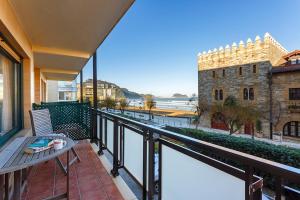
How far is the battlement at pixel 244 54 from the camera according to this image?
47.7 ft

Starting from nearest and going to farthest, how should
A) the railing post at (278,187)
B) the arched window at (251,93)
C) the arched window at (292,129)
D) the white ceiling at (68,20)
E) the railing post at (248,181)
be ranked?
1. the railing post at (278,187)
2. the railing post at (248,181)
3. the white ceiling at (68,20)
4. the arched window at (292,129)
5. the arched window at (251,93)

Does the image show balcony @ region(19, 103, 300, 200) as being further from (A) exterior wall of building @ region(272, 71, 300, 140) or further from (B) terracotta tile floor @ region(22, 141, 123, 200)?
(A) exterior wall of building @ region(272, 71, 300, 140)

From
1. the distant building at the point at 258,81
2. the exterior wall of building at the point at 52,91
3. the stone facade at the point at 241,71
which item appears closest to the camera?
the distant building at the point at 258,81

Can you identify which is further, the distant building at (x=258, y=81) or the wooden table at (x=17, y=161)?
the distant building at (x=258, y=81)

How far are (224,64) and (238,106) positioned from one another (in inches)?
170

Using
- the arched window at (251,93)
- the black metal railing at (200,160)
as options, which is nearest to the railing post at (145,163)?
the black metal railing at (200,160)

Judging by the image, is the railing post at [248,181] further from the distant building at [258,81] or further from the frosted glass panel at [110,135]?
the distant building at [258,81]

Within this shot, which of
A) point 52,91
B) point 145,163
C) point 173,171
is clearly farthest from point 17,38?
point 52,91

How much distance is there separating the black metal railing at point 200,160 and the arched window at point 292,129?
49.6ft

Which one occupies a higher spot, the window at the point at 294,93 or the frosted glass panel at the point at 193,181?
the window at the point at 294,93

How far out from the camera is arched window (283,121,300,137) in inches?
507

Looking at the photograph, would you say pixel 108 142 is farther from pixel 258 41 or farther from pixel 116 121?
pixel 258 41

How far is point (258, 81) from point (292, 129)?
4177 mm

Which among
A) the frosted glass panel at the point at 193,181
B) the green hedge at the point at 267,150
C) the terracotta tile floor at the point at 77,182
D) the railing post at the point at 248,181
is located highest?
the railing post at the point at 248,181
